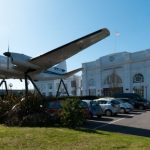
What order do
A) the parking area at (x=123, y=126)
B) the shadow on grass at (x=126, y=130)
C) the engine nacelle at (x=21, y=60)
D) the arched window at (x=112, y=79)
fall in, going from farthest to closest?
1. the arched window at (x=112, y=79)
2. the engine nacelle at (x=21, y=60)
3. the parking area at (x=123, y=126)
4. the shadow on grass at (x=126, y=130)

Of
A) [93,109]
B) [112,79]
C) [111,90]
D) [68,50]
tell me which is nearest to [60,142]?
[93,109]

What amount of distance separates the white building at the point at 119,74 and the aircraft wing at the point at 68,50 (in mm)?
46120

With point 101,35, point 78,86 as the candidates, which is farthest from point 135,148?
point 78,86

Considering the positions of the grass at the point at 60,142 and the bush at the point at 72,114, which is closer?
the grass at the point at 60,142

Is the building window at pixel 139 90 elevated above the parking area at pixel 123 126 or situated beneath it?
elevated above

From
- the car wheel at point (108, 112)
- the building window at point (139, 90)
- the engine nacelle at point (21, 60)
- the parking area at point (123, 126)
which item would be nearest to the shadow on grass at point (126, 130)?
the parking area at point (123, 126)

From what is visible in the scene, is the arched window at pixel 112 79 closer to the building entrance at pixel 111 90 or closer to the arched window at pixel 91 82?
the building entrance at pixel 111 90

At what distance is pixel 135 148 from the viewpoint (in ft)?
33.5

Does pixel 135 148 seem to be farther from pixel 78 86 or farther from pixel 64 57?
pixel 78 86

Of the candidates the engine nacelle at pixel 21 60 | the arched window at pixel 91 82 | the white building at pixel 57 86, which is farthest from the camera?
the white building at pixel 57 86

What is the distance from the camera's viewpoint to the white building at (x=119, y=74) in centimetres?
7462

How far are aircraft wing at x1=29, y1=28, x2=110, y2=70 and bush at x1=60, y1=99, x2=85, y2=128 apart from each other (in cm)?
883

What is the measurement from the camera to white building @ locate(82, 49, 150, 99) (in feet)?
245

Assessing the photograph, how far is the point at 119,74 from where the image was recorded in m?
80.4
